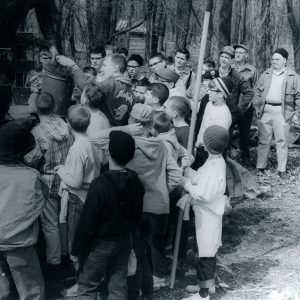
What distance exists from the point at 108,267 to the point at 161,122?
1433mm

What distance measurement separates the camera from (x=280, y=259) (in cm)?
614

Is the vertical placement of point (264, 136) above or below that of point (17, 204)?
below

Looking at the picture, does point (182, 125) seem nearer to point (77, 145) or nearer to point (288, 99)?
point (77, 145)

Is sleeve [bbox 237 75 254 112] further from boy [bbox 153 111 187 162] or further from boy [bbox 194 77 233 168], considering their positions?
boy [bbox 153 111 187 162]

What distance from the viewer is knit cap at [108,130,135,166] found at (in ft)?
13.6

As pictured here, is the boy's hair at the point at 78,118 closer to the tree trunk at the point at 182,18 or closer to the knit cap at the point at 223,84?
the knit cap at the point at 223,84

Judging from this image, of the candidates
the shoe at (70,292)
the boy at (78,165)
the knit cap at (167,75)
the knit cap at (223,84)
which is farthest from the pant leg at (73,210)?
the knit cap at (167,75)

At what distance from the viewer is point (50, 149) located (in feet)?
16.0

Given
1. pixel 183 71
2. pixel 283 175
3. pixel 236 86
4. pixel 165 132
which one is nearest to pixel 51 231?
pixel 165 132

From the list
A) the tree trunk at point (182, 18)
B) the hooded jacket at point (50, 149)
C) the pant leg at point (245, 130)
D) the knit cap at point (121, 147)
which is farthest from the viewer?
the tree trunk at point (182, 18)

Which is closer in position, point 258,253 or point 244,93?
point 258,253

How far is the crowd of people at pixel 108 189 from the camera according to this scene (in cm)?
416

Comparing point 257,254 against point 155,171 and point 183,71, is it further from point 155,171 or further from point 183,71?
point 183,71

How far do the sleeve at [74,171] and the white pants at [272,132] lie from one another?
19.0 feet
